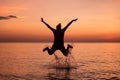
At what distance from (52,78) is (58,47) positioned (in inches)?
115

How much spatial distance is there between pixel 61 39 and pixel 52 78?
3649 mm

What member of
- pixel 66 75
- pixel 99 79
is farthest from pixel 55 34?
pixel 99 79

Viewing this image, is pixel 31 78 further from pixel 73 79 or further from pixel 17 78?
pixel 73 79

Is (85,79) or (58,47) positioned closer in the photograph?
(85,79)

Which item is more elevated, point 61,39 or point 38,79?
point 61,39

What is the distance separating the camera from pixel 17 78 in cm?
2025

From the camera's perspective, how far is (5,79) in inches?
773

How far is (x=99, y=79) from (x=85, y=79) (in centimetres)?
120

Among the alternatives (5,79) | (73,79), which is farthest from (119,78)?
(5,79)

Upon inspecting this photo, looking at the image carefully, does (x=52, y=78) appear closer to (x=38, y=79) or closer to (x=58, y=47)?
(x=38, y=79)

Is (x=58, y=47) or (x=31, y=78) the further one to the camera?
(x=58, y=47)

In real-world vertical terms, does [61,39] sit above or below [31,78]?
above

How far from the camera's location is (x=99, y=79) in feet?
65.5

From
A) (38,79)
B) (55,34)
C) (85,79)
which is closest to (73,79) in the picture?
(85,79)
